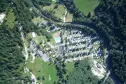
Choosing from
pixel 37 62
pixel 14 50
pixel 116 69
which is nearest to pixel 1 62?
pixel 14 50

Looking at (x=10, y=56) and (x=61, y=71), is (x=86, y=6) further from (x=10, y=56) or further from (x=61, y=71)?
(x=10, y=56)

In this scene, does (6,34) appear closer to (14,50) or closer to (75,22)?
(14,50)

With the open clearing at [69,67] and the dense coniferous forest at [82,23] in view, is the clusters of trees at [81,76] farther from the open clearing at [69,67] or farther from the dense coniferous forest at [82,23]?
the open clearing at [69,67]

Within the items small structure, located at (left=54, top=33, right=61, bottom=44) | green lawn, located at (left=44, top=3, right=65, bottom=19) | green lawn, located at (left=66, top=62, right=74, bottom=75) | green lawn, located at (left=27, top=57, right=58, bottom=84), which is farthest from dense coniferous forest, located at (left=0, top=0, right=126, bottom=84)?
small structure, located at (left=54, top=33, right=61, bottom=44)

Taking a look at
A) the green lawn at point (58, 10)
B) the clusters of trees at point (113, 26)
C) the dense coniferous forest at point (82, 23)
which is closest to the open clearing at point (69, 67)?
the dense coniferous forest at point (82, 23)

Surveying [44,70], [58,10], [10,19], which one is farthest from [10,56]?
[58,10]
